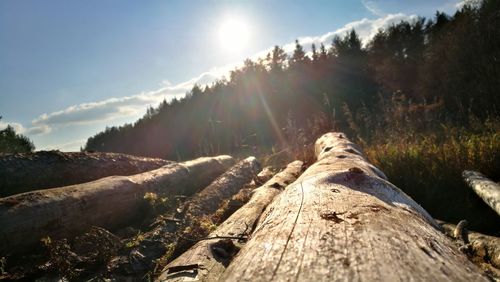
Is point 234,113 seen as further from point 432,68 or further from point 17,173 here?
point 17,173

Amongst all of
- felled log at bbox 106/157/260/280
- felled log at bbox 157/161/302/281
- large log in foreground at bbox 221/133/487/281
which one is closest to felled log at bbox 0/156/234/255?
felled log at bbox 106/157/260/280

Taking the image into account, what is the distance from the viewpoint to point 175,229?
390 cm

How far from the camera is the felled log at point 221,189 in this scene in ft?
15.3

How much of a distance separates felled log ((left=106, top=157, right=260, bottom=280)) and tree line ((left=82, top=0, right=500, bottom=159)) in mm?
3635

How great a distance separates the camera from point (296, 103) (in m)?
19.9

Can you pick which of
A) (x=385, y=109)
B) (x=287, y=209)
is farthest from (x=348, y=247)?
(x=385, y=109)

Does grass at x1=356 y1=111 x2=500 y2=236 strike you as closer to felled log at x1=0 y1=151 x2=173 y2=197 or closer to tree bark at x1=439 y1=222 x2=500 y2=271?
tree bark at x1=439 y1=222 x2=500 y2=271

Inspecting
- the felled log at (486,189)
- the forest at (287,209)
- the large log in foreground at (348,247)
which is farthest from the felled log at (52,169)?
the felled log at (486,189)

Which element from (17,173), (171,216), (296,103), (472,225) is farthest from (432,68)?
(17,173)

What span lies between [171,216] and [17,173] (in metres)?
2.74

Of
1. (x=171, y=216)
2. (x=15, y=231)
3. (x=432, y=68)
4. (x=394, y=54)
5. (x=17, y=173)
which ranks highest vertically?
(x=394, y=54)

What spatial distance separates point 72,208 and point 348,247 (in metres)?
3.54

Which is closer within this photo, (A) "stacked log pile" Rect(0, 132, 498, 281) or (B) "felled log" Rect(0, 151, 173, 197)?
(A) "stacked log pile" Rect(0, 132, 498, 281)

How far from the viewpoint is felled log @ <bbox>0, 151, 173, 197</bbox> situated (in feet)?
17.0
